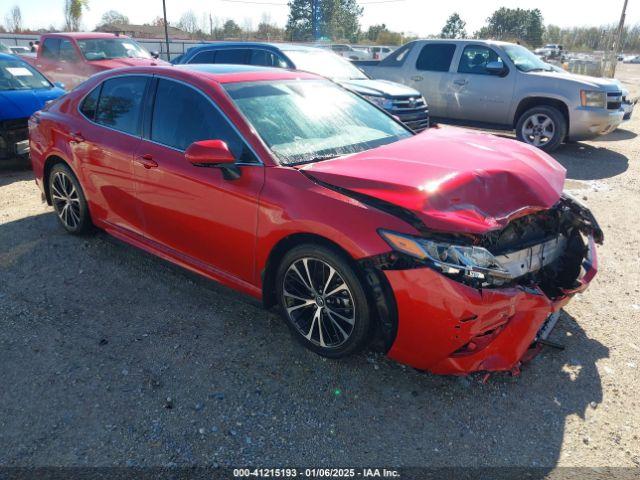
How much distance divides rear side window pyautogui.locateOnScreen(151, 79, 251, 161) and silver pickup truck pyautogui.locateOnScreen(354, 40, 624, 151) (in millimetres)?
7265

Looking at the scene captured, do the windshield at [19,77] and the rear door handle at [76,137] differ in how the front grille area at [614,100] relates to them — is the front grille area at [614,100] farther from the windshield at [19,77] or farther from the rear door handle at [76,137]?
the windshield at [19,77]

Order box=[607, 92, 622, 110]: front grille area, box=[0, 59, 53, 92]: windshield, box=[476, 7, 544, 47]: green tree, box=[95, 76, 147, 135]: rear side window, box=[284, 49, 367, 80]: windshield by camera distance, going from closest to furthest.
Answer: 1. box=[95, 76, 147, 135]: rear side window
2. box=[0, 59, 53, 92]: windshield
3. box=[284, 49, 367, 80]: windshield
4. box=[607, 92, 622, 110]: front grille area
5. box=[476, 7, 544, 47]: green tree

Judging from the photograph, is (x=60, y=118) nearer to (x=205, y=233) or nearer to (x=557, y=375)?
(x=205, y=233)

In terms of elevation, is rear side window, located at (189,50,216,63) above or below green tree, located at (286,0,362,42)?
below

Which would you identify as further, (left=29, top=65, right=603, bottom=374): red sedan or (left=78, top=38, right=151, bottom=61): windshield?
(left=78, top=38, right=151, bottom=61): windshield

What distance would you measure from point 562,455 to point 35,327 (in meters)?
3.39

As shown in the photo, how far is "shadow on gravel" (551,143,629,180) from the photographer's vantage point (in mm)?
7908

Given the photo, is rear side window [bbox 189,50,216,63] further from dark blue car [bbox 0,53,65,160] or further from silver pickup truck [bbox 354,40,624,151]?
silver pickup truck [bbox 354,40,624,151]

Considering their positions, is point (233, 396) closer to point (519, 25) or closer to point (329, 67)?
point (329, 67)

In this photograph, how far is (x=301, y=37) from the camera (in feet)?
222

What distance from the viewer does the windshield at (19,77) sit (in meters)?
8.03

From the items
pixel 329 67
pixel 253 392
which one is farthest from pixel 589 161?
pixel 253 392

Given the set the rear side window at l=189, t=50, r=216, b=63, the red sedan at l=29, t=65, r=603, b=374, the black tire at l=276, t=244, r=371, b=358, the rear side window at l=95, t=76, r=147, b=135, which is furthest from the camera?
the rear side window at l=189, t=50, r=216, b=63

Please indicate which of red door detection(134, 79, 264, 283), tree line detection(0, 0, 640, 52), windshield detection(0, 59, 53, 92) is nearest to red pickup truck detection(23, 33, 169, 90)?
windshield detection(0, 59, 53, 92)
